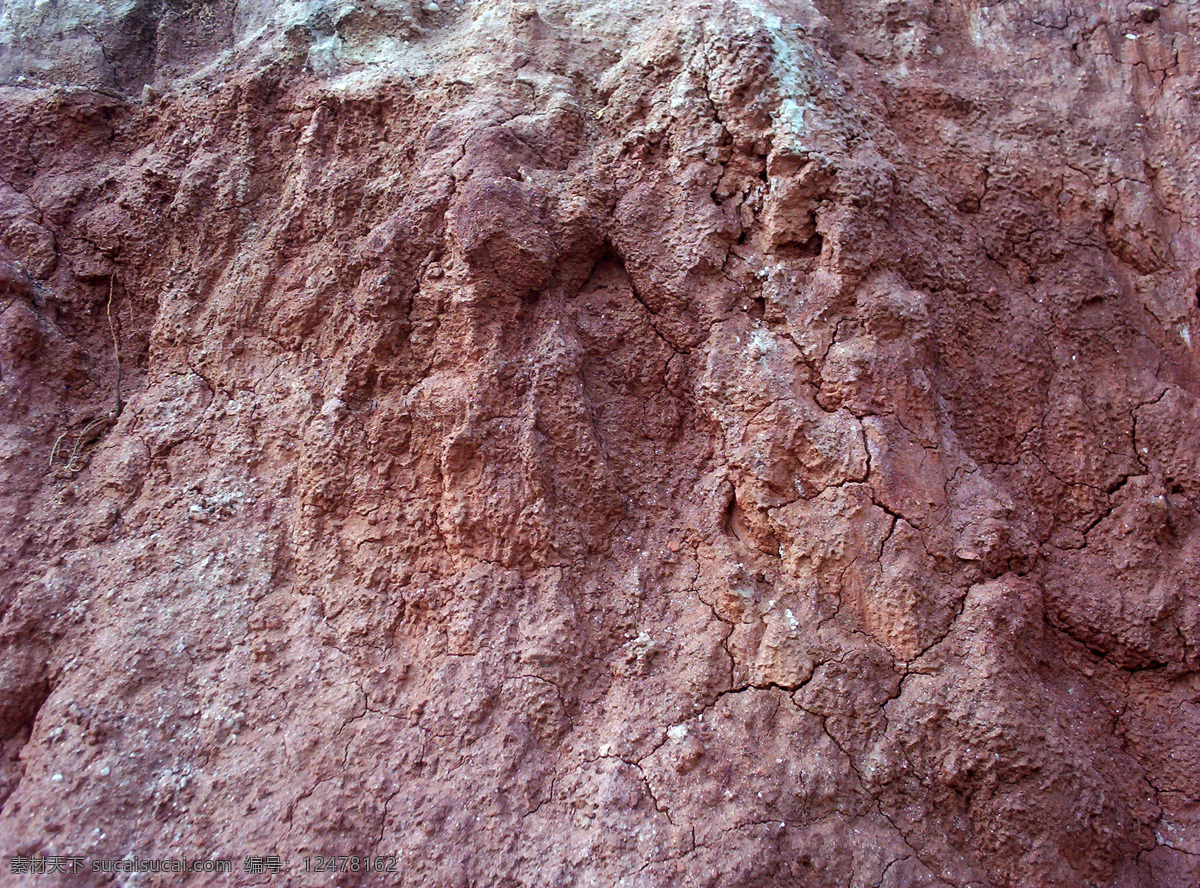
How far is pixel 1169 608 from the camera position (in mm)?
2248

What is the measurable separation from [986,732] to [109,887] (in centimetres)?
261

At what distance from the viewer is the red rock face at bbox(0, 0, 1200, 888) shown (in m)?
2.08

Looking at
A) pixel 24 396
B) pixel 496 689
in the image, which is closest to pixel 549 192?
pixel 496 689

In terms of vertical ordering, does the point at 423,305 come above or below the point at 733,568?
above

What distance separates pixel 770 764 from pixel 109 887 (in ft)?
6.50

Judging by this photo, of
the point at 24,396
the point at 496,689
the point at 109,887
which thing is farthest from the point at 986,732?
the point at 24,396

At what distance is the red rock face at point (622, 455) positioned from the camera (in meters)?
2.08

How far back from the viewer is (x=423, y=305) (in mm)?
2680

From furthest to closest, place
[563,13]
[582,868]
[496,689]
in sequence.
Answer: [563,13] < [496,689] < [582,868]

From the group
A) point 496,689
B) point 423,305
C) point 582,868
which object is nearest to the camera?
point 582,868

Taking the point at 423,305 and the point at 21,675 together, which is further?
the point at 423,305

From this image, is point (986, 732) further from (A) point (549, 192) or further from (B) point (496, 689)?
(A) point (549, 192)

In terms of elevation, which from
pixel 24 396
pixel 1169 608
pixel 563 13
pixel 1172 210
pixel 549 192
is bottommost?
pixel 1169 608

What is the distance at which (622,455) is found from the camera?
100.0 inches
